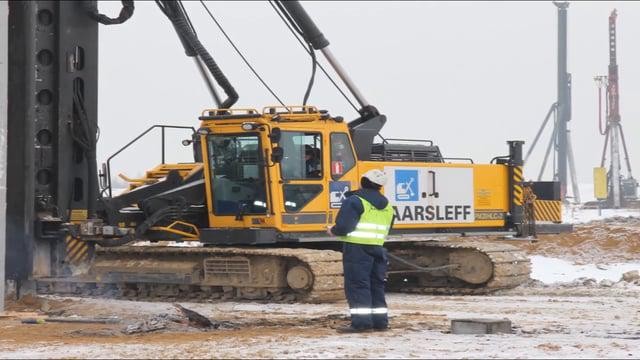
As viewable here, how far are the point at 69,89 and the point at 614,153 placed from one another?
64431 millimetres

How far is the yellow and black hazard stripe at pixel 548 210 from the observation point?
21.6 m

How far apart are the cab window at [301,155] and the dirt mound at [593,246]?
10.8 meters

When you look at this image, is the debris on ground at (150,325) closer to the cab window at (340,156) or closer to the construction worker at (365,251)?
the construction worker at (365,251)

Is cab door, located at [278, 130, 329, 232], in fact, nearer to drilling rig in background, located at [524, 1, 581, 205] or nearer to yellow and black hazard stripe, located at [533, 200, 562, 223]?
yellow and black hazard stripe, located at [533, 200, 562, 223]

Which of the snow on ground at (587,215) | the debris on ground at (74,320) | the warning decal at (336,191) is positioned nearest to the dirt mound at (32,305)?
the debris on ground at (74,320)

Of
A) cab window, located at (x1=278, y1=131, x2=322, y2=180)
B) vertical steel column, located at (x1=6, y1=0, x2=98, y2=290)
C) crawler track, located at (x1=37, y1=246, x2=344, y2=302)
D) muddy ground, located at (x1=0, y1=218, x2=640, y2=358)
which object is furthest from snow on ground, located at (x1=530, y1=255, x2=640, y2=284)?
vertical steel column, located at (x1=6, y1=0, x2=98, y2=290)

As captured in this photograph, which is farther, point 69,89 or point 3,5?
point 69,89

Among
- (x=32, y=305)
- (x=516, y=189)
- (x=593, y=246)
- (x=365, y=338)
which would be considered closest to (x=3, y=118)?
(x=32, y=305)

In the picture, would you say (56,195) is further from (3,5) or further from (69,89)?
(3,5)

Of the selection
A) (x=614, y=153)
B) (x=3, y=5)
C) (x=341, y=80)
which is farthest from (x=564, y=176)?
(x=3, y=5)

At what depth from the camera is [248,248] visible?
18203 mm

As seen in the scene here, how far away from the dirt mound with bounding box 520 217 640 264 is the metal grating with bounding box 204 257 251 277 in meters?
11.4

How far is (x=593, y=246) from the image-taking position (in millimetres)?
30891

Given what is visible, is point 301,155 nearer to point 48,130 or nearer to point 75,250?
point 75,250
